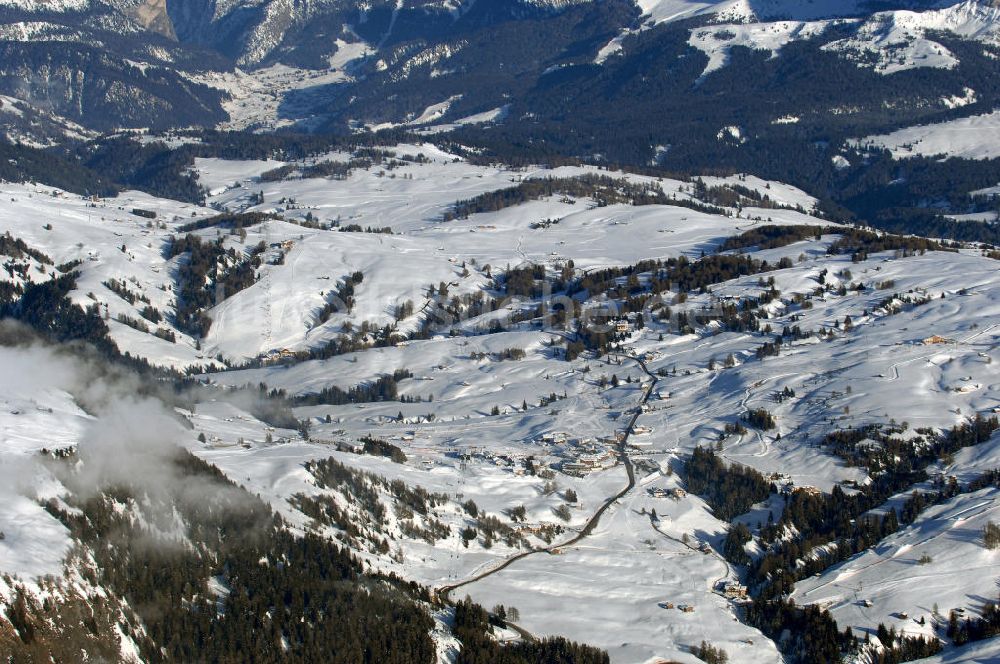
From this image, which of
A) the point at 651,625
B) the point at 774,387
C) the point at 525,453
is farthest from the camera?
the point at 774,387

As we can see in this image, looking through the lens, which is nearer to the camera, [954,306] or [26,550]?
[26,550]

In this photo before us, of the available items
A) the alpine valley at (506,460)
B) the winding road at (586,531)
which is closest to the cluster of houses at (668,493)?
the alpine valley at (506,460)

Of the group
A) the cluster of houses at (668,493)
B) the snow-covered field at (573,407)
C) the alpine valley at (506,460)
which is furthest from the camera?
the cluster of houses at (668,493)

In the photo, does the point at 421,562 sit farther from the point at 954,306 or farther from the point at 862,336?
the point at 954,306

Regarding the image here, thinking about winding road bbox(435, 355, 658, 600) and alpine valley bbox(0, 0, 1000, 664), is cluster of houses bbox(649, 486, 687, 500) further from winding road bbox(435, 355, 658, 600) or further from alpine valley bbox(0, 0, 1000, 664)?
winding road bbox(435, 355, 658, 600)

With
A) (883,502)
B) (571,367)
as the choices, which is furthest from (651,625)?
(571,367)

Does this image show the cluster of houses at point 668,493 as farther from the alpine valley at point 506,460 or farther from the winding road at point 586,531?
the winding road at point 586,531

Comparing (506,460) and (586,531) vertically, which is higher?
(506,460)

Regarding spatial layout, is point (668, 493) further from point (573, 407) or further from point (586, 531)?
point (573, 407)

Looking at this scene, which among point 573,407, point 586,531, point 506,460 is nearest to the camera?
point 586,531

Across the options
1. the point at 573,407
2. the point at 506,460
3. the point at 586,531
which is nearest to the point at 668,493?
the point at 586,531

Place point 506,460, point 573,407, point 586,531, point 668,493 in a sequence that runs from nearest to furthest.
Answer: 1. point 586,531
2. point 668,493
3. point 506,460
4. point 573,407
